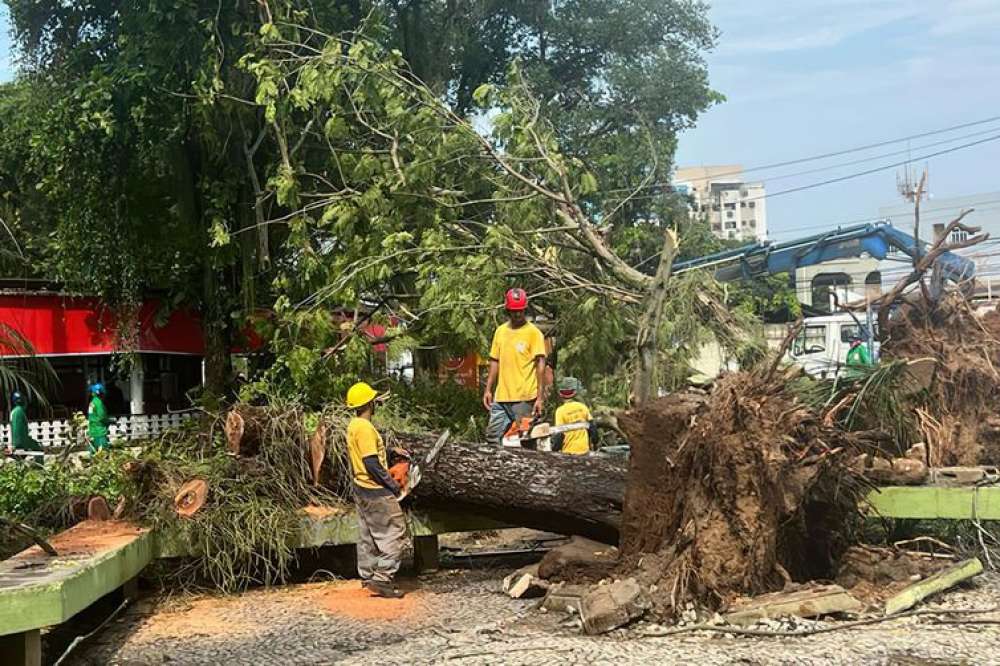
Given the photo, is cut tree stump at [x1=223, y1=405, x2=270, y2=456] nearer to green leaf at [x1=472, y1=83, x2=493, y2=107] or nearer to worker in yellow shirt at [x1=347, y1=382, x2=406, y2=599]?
worker in yellow shirt at [x1=347, y1=382, x2=406, y2=599]

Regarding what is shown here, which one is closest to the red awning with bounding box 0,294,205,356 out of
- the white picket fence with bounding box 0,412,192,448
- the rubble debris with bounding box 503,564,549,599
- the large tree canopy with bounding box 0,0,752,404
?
the large tree canopy with bounding box 0,0,752,404

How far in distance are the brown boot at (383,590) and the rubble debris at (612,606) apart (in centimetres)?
160

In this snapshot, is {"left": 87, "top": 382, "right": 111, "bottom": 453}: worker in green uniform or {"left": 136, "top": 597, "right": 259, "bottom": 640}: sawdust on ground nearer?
{"left": 136, "top": 597, "right": 259, "bottom": 640}: sawdust on ground

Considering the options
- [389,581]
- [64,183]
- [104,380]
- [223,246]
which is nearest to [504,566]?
[389,581]

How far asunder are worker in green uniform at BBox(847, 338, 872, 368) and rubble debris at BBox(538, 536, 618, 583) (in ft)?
7.68

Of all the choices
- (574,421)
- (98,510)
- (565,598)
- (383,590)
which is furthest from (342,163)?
(565,598)

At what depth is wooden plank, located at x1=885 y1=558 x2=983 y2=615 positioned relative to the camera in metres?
6.11

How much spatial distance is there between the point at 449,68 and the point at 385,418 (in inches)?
498

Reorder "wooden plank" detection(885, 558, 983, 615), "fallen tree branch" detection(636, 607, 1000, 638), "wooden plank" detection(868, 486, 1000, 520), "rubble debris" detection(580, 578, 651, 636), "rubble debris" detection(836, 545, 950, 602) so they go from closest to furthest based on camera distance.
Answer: "fallen tree branch" detection(636, 607, 1000, 638)
"rubble debris" detection(580, 578, 651, 636)
"wooden plank" detection(885, 558, 983, 615)
"rubble debris" detection(836, 545, 950, 602)
"wooden plank" detection(868, 486, 1000, 520)

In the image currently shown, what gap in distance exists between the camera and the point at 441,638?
6.02m

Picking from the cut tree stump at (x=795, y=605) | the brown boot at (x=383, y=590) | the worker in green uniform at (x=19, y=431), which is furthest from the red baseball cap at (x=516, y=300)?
the worker in green uniform at (x=19, y=431)

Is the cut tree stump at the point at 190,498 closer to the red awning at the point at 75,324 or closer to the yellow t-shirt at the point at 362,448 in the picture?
the yellow t-shirt at the point at 362,448

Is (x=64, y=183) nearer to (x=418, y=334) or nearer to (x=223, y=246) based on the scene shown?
(x=223, y=246)

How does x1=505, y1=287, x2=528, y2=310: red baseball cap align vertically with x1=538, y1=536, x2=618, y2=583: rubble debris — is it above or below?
above
